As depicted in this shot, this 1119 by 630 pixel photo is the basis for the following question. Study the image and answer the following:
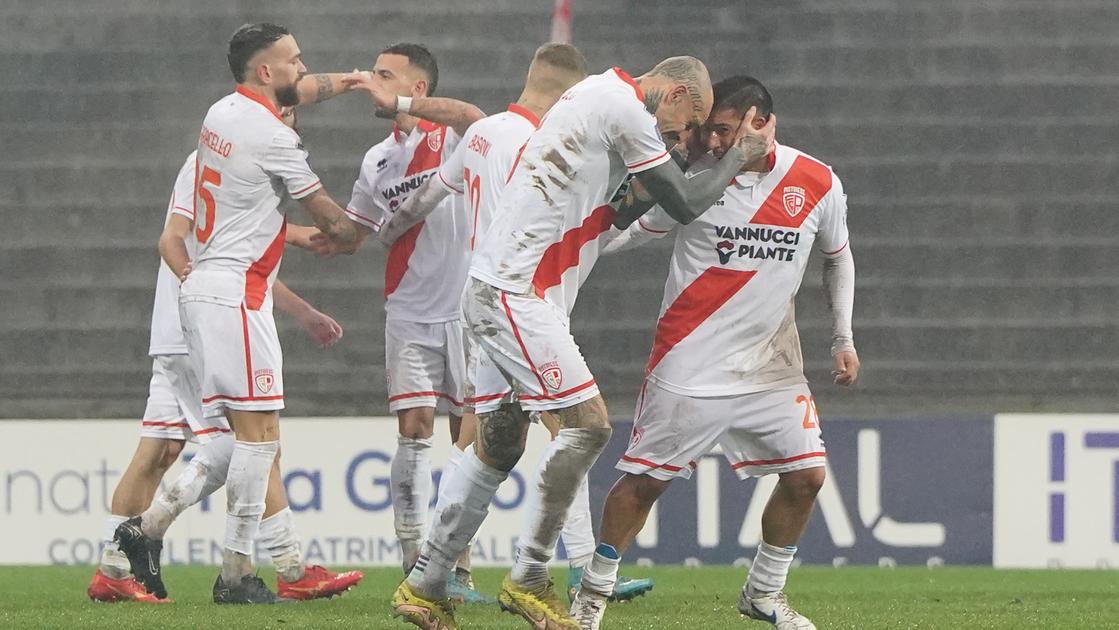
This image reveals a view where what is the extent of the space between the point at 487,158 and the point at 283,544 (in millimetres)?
1655

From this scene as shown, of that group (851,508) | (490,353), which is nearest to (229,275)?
(490,353)

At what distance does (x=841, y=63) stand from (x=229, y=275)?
5.70m

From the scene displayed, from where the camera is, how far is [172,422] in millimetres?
7613

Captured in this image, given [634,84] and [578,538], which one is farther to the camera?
[578,538]

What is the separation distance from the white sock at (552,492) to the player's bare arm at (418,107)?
1800 millimetres

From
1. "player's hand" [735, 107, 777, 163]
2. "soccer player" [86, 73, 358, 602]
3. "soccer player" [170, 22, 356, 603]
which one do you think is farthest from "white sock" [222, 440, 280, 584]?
"player's hand" [735, 107, 777, 163]

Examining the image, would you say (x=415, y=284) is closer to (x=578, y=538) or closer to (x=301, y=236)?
(x=301, y=236)

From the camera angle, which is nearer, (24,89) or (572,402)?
(572,402)

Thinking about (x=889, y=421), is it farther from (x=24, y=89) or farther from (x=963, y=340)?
(x=24, y=89)

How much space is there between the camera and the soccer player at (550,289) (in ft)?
16.8

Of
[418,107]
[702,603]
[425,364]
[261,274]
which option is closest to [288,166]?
[261,274]

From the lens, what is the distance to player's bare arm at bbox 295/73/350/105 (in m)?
6.60

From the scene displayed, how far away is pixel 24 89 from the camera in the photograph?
11.4 m

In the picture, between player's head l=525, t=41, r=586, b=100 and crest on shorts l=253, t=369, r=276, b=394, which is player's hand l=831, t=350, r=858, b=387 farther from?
crest on shorts l=253, t=369, r=276, b=394
